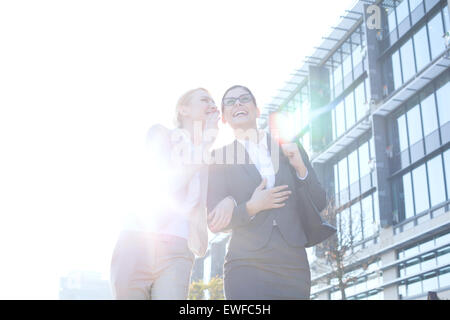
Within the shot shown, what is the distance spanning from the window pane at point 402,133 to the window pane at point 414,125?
15.4 inches

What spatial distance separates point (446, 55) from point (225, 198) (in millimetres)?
23540

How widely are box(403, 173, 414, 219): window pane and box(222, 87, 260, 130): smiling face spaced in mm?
25098

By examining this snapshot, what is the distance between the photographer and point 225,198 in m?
3.33

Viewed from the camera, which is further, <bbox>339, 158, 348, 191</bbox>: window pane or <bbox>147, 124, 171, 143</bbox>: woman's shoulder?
<bbox>339, 158, 348, 191</bbox>: window pane

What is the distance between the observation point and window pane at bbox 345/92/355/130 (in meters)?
33.2

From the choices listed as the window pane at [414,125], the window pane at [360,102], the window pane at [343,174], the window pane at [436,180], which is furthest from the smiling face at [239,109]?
the window pane at [343,174]

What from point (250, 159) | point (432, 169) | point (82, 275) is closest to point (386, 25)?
point (432, 169)

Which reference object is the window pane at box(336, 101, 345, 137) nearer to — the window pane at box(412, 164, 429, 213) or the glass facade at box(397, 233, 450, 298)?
the window pane at box(412, 164, 429, 213)

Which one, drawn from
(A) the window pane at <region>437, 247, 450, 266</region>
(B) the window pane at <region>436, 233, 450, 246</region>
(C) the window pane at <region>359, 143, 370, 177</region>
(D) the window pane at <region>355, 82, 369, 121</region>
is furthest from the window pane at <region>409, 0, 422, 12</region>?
(A) the window pane at <region>437, 247, 450, 266</region>

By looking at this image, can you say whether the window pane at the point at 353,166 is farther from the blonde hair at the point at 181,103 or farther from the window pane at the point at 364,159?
the blonde hair at the point at 181,103

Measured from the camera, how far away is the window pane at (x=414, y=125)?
27020 millimetres

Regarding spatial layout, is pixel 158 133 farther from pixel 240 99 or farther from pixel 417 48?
pixel 417 48
